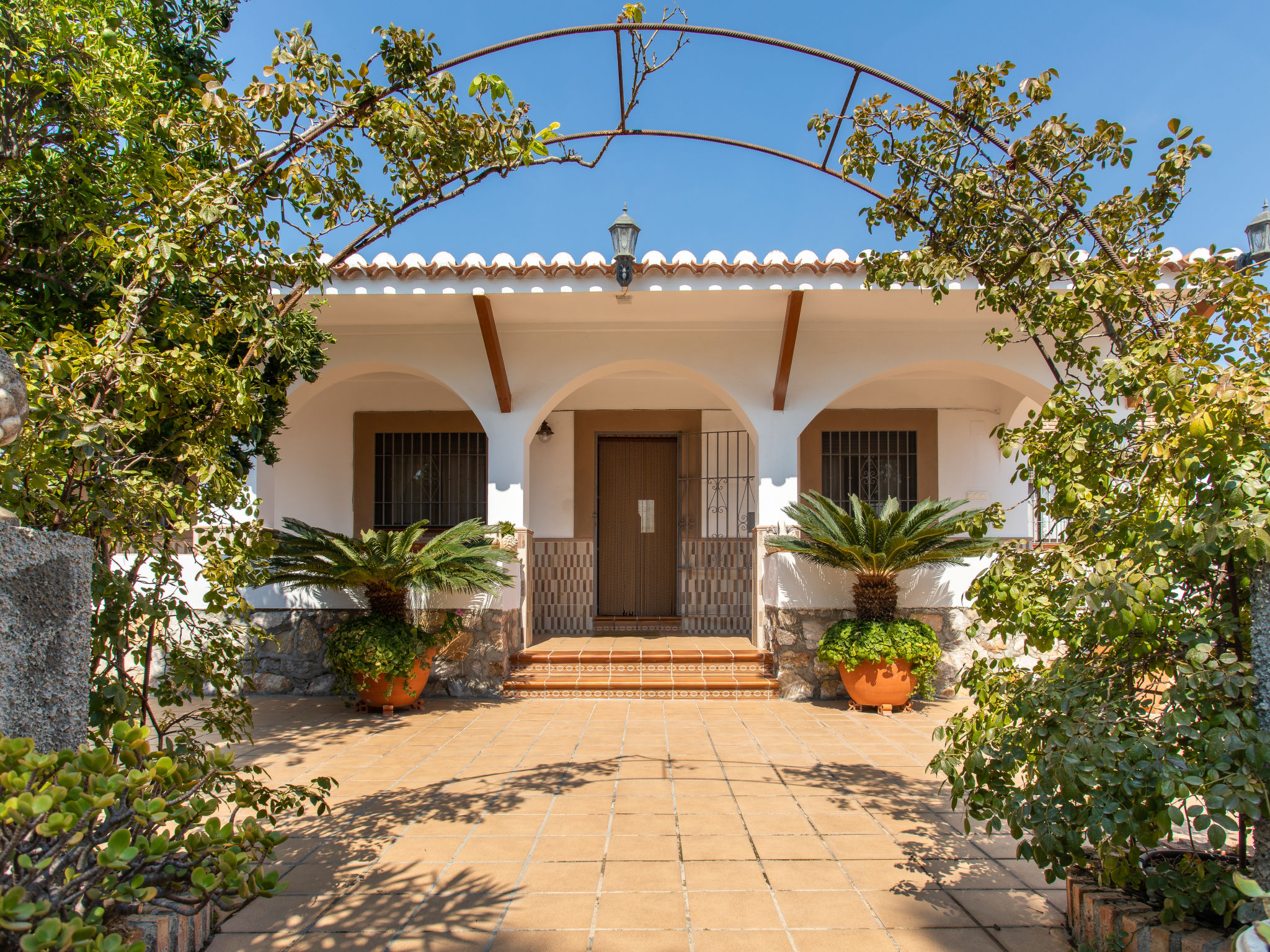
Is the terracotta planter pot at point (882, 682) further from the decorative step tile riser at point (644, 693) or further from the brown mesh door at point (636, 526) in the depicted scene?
the brown mesh door at point (636, 526)

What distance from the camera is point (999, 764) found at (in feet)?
8.18

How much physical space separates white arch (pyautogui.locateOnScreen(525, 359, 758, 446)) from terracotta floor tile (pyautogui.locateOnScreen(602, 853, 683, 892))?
4779 millimetres

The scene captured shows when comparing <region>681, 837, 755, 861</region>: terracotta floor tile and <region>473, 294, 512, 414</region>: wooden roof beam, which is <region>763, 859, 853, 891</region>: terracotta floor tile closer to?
<region>681, 837, 755, 861</region>: terracotta floor tile

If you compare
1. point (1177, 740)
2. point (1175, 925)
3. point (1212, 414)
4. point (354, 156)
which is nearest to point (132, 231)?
point (354, 156)

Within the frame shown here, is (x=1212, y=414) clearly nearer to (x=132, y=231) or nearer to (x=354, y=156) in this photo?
(x=354, y=156)

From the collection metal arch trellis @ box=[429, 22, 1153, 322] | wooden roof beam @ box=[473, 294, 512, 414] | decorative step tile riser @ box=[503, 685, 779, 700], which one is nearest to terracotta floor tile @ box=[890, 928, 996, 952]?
metal arch trellis @ box=[429, 22, 1153, 322]

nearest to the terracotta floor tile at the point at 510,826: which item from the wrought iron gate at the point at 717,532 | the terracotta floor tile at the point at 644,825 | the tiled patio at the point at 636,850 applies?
the tiled patio at the point at 636,850

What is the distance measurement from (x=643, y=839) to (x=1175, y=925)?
6.94ft

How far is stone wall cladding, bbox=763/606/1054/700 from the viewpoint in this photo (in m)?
7.16

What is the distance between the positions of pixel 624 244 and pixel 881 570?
3.46 metres

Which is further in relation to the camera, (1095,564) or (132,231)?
(132,231)

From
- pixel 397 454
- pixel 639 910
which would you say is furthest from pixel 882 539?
pixel 397 454

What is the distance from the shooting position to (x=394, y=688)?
260 inches

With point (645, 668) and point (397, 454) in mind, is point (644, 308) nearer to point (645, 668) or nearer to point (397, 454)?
point (645, 668)
